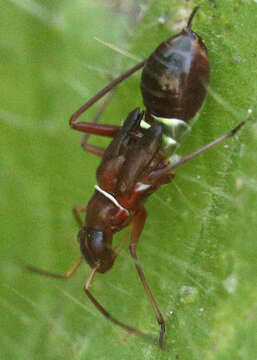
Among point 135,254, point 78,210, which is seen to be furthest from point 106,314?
point 78,210

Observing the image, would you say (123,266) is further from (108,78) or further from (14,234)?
(108,78)

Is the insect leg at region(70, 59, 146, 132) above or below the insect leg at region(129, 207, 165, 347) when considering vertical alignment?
above

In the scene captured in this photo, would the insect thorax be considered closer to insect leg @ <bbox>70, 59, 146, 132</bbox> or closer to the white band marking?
insect leg @ <bbox>70, 59, 146, 132</bbox>

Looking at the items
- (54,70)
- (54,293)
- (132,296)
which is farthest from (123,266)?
(54,70)

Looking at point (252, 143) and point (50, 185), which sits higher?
point (252, 143)

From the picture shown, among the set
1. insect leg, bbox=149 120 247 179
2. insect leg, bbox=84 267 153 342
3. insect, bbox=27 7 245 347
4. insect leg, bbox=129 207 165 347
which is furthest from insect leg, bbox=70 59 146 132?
insect leg, bbox=84 267 153 342
